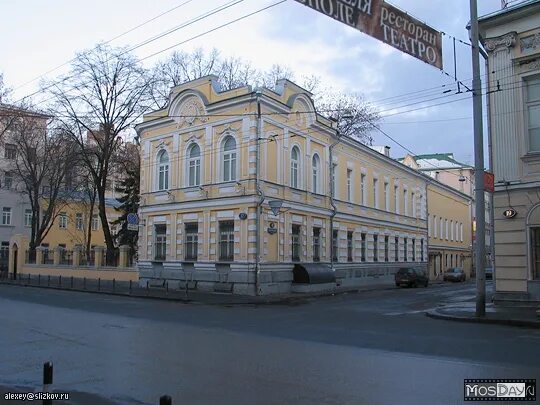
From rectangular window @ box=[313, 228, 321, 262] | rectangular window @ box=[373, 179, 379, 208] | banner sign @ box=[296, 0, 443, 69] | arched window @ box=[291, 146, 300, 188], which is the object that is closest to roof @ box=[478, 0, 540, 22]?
banner sign @ box=[296, 0, 443, 69]

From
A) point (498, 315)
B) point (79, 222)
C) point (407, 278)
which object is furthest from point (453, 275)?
point (79, 222)

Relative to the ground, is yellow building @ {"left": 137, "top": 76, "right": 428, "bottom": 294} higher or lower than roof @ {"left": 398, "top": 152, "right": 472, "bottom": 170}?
lower

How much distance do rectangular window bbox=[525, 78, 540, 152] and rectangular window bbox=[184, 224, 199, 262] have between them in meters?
17.8

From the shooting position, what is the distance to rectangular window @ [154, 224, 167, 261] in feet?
108

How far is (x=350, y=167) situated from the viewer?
39.3 metres

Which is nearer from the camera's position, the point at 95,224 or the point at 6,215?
the point at 6,215

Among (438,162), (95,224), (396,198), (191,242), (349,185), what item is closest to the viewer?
(191,242)

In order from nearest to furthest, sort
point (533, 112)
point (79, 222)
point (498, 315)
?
point (498, 315) < point (533, 112) < point (79, 222)

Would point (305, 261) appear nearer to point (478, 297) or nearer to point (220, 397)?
point (478, 297)

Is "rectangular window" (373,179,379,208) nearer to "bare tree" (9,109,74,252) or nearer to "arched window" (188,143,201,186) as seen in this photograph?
"arched window" (188,143,201,186)

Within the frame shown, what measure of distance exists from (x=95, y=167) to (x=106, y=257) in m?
9.21

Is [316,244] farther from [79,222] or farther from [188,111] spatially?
[79,222]

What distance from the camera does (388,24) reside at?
34.2ft

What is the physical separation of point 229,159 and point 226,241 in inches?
176
